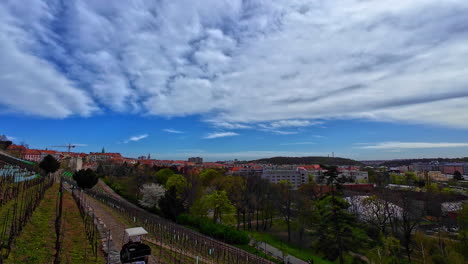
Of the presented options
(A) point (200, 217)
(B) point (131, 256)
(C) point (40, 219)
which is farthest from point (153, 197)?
(B) point (131, 256)

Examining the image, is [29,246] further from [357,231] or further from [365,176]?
[365,176]

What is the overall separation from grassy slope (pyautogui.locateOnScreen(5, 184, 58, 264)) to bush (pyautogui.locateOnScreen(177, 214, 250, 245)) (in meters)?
17.8

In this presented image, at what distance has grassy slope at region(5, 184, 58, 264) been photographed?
7171 mm

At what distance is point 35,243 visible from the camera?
8547mm

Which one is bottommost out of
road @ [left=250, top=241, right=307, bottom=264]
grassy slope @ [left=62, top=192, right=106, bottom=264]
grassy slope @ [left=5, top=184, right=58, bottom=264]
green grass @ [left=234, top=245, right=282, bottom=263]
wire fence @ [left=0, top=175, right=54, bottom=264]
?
road @ [left=250, top=241, right=307, bottom=264]

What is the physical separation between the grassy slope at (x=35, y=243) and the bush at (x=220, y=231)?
17.8 metres

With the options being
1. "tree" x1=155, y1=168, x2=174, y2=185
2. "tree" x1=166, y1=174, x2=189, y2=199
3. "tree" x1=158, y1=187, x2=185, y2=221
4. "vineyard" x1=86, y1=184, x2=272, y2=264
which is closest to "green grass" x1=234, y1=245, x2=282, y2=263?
"vineyard" x1=86, y1=184, x2=272, y2=264

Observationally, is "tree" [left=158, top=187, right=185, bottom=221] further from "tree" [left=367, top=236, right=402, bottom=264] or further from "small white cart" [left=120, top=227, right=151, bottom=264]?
"small white cart" [left=120, top=227, right=151, bottom=264]

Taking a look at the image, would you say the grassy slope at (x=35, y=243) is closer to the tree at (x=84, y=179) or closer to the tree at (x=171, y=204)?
the tree at (x=84, y=179)

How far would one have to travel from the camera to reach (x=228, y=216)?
33.4 m

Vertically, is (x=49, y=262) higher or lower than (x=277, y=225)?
higher

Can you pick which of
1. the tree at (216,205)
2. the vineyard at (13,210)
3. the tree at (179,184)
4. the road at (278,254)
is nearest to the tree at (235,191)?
the tree at (216,205)

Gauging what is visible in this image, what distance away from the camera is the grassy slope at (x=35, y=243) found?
7.17 metres

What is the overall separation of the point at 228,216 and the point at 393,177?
7292 cm
